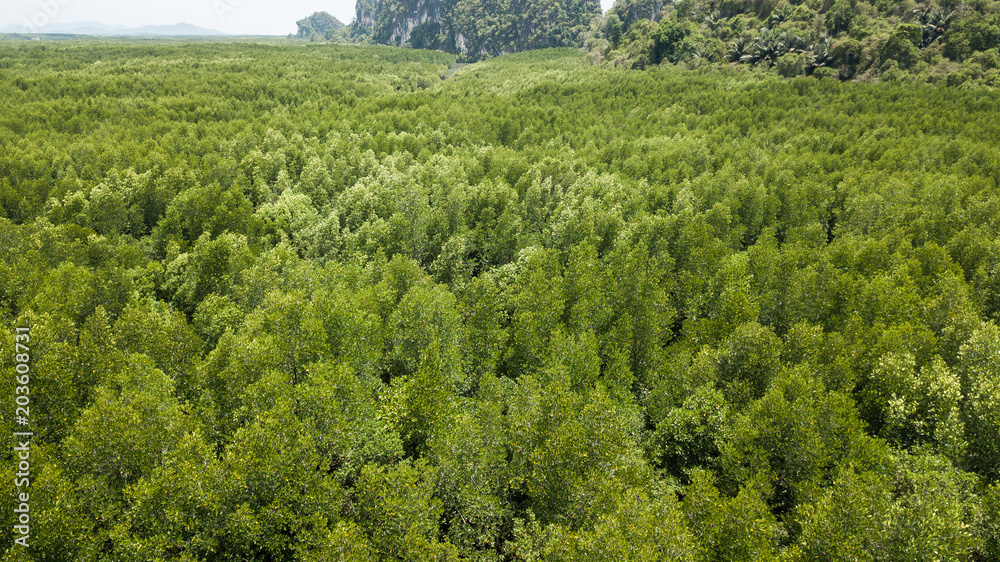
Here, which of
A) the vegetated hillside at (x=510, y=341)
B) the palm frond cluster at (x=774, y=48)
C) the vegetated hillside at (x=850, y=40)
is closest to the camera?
the vegetated hillside at (x=510, y=341)

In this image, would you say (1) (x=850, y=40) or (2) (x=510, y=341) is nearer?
(2) (x=510, y=341)

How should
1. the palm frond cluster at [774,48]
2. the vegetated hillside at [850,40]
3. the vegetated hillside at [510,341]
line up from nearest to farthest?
1. the vegetated hillside at [510,341]
2. the vegetated hillside at [850,40]
3. the palm frond cluster at [774,48]

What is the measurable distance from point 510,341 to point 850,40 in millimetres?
157020

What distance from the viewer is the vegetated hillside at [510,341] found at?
90.6ft

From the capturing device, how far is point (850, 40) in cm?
13412

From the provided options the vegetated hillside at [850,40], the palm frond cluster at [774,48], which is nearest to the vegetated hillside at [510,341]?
the vegetated hillside at [850,40]

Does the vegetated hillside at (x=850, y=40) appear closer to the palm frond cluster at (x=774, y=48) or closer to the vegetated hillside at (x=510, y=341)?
the palm frond cluster at (x=774, y=48)

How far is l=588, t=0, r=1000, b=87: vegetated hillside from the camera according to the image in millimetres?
119938

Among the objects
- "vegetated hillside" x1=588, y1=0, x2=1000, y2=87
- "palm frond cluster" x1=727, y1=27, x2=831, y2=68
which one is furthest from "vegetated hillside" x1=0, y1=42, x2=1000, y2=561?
"palm frond cluster" x1=727, y1=27, x2=831, y2=68

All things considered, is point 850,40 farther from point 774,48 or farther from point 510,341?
point 510,341

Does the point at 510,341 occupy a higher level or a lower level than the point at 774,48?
lower

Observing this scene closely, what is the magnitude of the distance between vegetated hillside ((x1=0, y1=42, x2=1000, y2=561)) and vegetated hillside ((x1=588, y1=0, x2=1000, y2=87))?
2843 cm

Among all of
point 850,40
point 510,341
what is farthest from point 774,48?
point 510,341

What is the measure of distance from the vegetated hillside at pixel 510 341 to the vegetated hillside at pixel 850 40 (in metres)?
28.4
